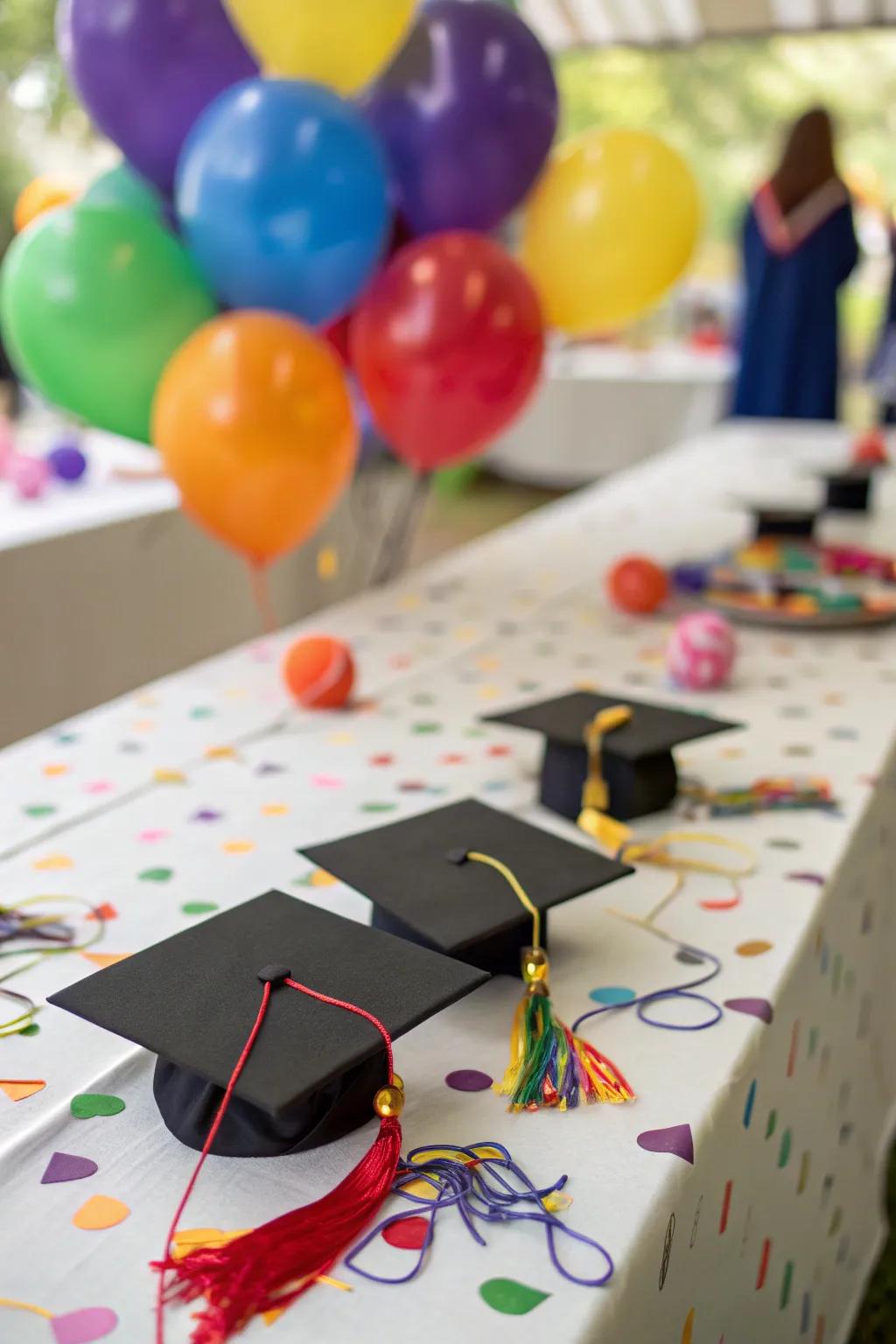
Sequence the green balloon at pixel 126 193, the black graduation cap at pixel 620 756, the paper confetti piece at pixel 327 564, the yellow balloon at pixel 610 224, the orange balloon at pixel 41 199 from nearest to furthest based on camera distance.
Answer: the black graduation cap at pixel 620 756 < the green balloon at pixel 126 193 < the yellow balloon at pixel 610 224 < the orange balloon at pixel 41 199 < the paper confetti piece at pixel 327 564

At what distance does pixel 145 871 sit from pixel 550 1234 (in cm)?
57

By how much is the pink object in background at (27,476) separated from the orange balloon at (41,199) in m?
0.49

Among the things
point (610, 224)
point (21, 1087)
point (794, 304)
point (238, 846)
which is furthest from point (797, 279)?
point (21, 1087)

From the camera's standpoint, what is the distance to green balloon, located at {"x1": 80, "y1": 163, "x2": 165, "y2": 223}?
191cm

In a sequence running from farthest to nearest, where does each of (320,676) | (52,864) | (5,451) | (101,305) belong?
(5,451) → (101,305) → (320,676) → (52,864)

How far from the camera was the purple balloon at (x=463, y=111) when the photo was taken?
1929 millimetres

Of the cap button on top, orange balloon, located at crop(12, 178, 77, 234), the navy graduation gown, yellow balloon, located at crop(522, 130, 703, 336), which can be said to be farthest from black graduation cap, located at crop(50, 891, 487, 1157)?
the navy graduation gown

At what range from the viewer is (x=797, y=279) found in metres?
4.91

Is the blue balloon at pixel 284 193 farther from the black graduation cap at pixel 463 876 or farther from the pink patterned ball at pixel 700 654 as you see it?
the black graduation cap at pixel 463 876

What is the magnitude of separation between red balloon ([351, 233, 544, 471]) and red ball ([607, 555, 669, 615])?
33 cm

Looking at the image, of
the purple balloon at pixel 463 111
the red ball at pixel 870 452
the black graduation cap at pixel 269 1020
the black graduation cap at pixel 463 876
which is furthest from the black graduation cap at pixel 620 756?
the red ball at pixel 870 452

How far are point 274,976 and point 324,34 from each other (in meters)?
1.47

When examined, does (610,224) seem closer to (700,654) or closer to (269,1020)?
Result: (700,654)

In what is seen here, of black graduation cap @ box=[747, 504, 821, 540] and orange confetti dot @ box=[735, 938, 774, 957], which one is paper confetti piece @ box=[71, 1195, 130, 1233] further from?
black graduation cap @ box=[747, 504, 821, 540]
